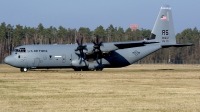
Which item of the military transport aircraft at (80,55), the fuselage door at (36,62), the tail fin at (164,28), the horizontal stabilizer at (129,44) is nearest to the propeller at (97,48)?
the military transport aircraft at (80,55)

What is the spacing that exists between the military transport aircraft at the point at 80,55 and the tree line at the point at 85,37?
72.3 m

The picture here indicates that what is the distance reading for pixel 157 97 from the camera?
22156mm

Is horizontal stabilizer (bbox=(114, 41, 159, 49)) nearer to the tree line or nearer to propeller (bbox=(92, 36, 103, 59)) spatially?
propeller (bbox=(92, 36, 103, 59))

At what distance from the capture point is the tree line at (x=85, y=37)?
443ft

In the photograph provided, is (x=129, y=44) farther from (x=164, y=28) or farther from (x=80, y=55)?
(x=164, y=28)

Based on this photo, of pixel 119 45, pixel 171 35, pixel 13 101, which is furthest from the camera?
pixel 171 35

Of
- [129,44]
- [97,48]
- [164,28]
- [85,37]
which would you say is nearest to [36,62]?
[97,48]

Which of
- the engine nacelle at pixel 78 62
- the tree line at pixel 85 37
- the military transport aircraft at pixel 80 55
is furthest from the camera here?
the tree line at pixel 85 37

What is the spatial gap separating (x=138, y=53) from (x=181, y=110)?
34723 mm

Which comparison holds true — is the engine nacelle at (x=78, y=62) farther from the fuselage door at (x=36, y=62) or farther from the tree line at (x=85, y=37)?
the tree line at (x=85, y=37)

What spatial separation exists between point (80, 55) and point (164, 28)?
38.0 ft

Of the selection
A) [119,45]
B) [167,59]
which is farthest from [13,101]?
[167,59]

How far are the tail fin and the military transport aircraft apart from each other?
4.52 feet

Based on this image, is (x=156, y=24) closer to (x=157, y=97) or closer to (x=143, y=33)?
(x=157, y=97)
